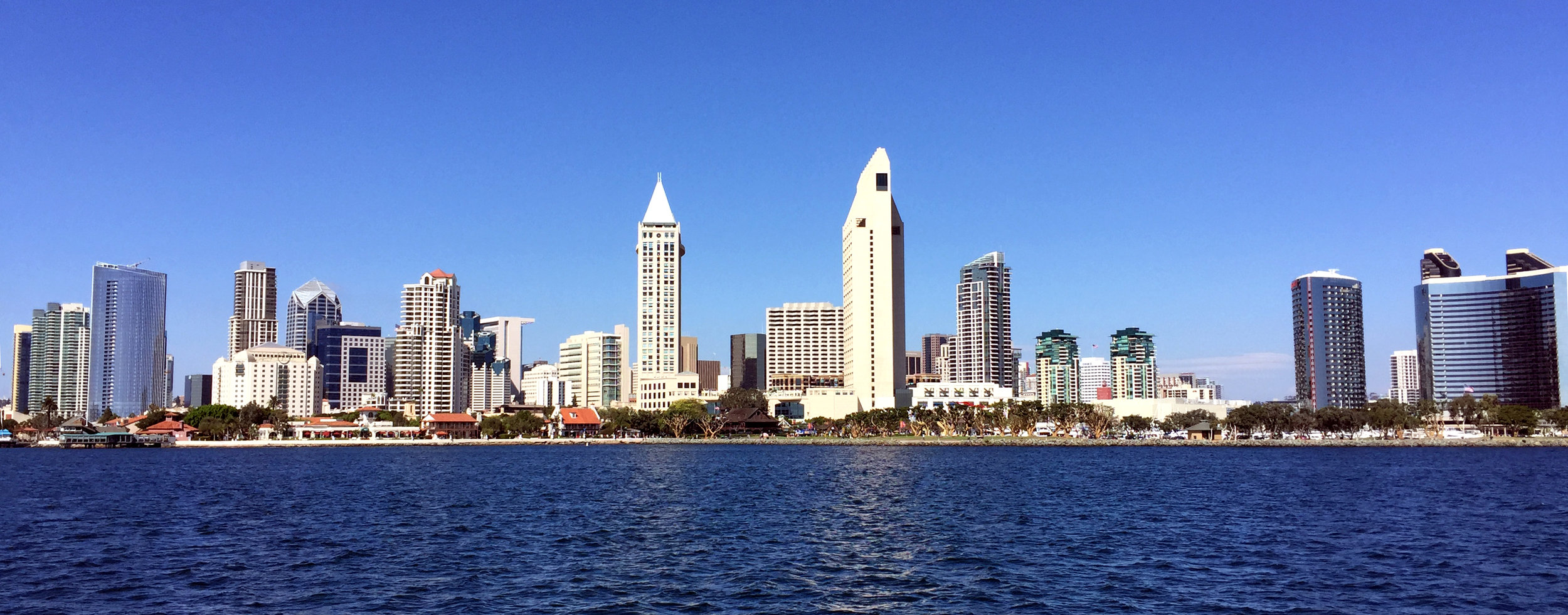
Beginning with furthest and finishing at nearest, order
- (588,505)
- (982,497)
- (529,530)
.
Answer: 1. (982,497)
2. (588,505)
3. (529,530)

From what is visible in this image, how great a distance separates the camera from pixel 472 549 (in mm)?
51875

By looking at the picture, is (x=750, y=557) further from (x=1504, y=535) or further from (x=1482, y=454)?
(x=1482, y=454)

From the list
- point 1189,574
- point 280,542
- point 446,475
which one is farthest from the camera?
point 446,475

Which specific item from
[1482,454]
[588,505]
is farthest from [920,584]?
[1482,454]

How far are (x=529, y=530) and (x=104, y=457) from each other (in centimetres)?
13473

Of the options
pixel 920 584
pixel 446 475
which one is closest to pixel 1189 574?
pixel 920 584

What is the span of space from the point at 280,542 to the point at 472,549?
1037cm

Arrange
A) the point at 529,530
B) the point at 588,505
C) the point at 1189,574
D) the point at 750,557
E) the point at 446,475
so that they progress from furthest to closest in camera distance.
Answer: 1. the point at 446,475
2. the point at 588,505
3. the point at 529,530
4. the point at 750,557
5. the point at 1189,574

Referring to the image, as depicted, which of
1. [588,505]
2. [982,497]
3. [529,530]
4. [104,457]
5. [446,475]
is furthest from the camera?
[104,457]

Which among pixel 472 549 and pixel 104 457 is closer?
pixel 472 549

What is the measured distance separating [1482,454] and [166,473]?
171 meters

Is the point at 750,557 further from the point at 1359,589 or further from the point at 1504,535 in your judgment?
the point at 1504,535

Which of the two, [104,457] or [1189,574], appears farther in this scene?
[104,457]

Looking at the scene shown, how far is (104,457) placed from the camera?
6457 inches
